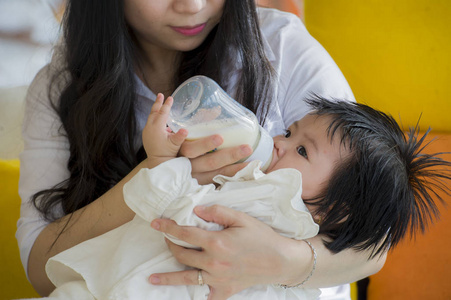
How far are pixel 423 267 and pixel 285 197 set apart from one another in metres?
0.83

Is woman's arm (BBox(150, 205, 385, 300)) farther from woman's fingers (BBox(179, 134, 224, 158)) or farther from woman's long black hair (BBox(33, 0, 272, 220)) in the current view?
woman's long black hair (BBox(33, 0, 272, 220))

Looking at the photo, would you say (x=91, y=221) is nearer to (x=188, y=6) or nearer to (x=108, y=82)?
(x=108, y=82)

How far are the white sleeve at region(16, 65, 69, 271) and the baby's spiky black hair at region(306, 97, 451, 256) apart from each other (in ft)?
2.19

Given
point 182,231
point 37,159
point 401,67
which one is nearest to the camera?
point 182,231

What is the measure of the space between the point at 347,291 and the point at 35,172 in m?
0.86

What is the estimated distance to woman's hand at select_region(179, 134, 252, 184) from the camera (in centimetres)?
93

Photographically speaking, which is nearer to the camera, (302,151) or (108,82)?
(302,151)

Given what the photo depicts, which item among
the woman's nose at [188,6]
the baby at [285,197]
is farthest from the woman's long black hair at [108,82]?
the baby at [285,197]

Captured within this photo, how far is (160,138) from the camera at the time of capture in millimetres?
951

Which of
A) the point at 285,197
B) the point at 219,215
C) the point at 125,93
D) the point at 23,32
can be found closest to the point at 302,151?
the point at 285,197

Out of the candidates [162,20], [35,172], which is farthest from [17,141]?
[162,20]

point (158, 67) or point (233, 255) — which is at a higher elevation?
point (158, 67)

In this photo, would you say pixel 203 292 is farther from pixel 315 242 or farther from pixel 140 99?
pixel 140 99

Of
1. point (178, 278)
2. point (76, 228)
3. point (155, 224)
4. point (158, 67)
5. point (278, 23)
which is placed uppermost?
point (278, 23)
